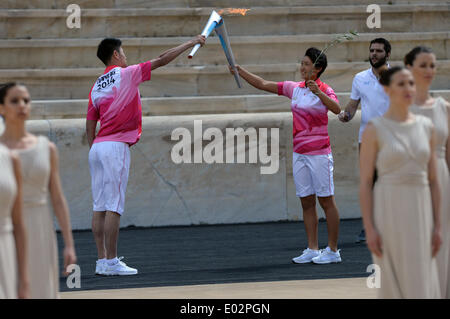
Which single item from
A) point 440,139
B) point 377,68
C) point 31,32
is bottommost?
point 440,139

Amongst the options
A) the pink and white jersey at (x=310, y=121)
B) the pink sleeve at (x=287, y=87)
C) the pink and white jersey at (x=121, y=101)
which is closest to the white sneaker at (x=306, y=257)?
the pink and white jersey at (x=310, y=121)

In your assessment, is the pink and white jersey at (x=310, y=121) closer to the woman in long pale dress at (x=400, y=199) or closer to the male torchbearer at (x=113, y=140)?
the male torchbearer at (x=113, y=140)

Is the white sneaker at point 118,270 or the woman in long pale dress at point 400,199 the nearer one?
the woman in long pale dress at point 400,199

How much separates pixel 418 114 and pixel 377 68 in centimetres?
336

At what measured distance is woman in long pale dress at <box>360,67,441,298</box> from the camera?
525 cm

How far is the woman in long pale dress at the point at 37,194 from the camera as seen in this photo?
5.18m

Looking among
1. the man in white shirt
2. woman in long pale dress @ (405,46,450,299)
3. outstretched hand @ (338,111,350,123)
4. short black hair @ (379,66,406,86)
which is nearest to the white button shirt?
the man in white shirt

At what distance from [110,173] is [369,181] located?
3.87m

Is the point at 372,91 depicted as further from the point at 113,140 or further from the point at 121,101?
the point at 113,140

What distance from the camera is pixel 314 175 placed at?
927 cm

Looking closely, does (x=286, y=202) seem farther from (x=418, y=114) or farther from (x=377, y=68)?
(x=418, y=114)

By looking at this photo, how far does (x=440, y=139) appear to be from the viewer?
589cm

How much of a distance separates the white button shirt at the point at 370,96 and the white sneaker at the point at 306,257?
4.15ft

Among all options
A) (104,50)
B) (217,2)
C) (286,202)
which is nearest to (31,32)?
(217,2)
